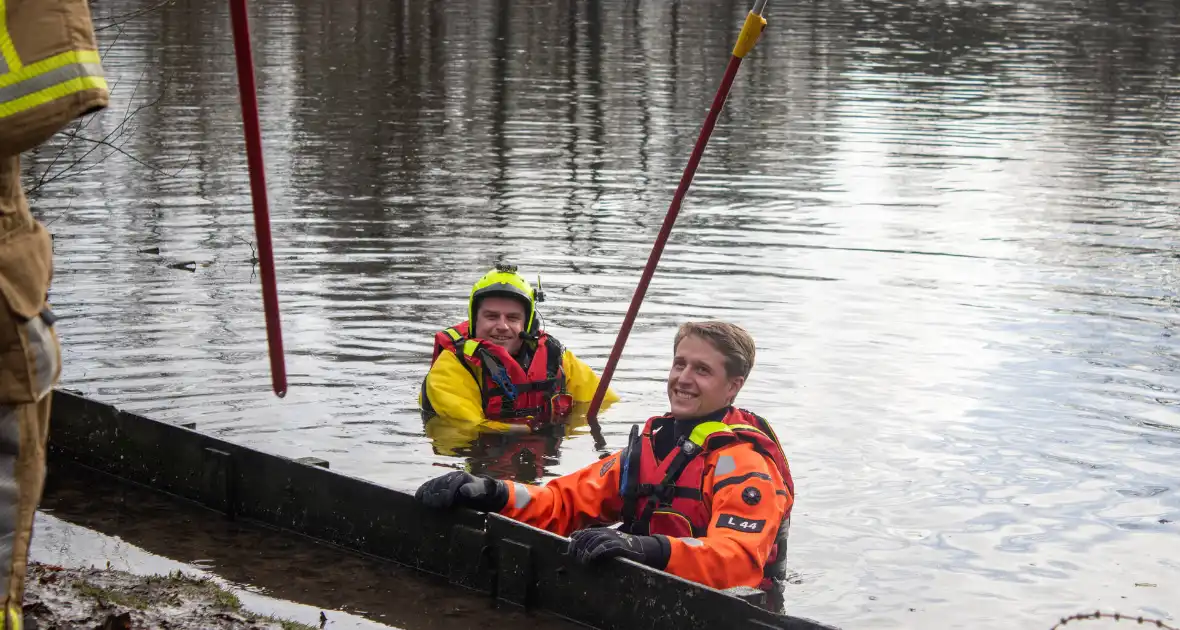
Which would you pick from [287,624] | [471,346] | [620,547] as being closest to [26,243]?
[287,624]

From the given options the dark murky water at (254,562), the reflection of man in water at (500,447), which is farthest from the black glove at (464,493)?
the reflection of man in water at (500,447)

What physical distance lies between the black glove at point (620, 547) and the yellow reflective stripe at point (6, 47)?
2.76 m

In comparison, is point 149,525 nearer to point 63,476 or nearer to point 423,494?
point 63,476

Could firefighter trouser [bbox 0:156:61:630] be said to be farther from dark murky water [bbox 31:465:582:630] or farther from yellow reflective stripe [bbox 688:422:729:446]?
yellow reflective stripe [bbox 688:422:729:446]

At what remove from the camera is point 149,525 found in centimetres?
666

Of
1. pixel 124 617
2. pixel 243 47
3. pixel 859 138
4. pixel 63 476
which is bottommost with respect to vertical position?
pixel 859 138

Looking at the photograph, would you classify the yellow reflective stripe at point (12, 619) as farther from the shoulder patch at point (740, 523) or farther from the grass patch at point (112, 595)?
the shoulder patch at point (740, 523)

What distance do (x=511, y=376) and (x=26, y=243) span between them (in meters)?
5.29

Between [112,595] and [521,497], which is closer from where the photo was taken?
[112,595]

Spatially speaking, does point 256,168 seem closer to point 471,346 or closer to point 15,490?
point 15,490

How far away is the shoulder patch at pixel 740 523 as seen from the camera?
219 inches

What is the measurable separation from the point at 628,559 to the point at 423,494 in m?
0.99

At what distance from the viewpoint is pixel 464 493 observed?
5953mm

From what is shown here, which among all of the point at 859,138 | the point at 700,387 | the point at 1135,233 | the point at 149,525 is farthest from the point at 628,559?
the point at 859,138
